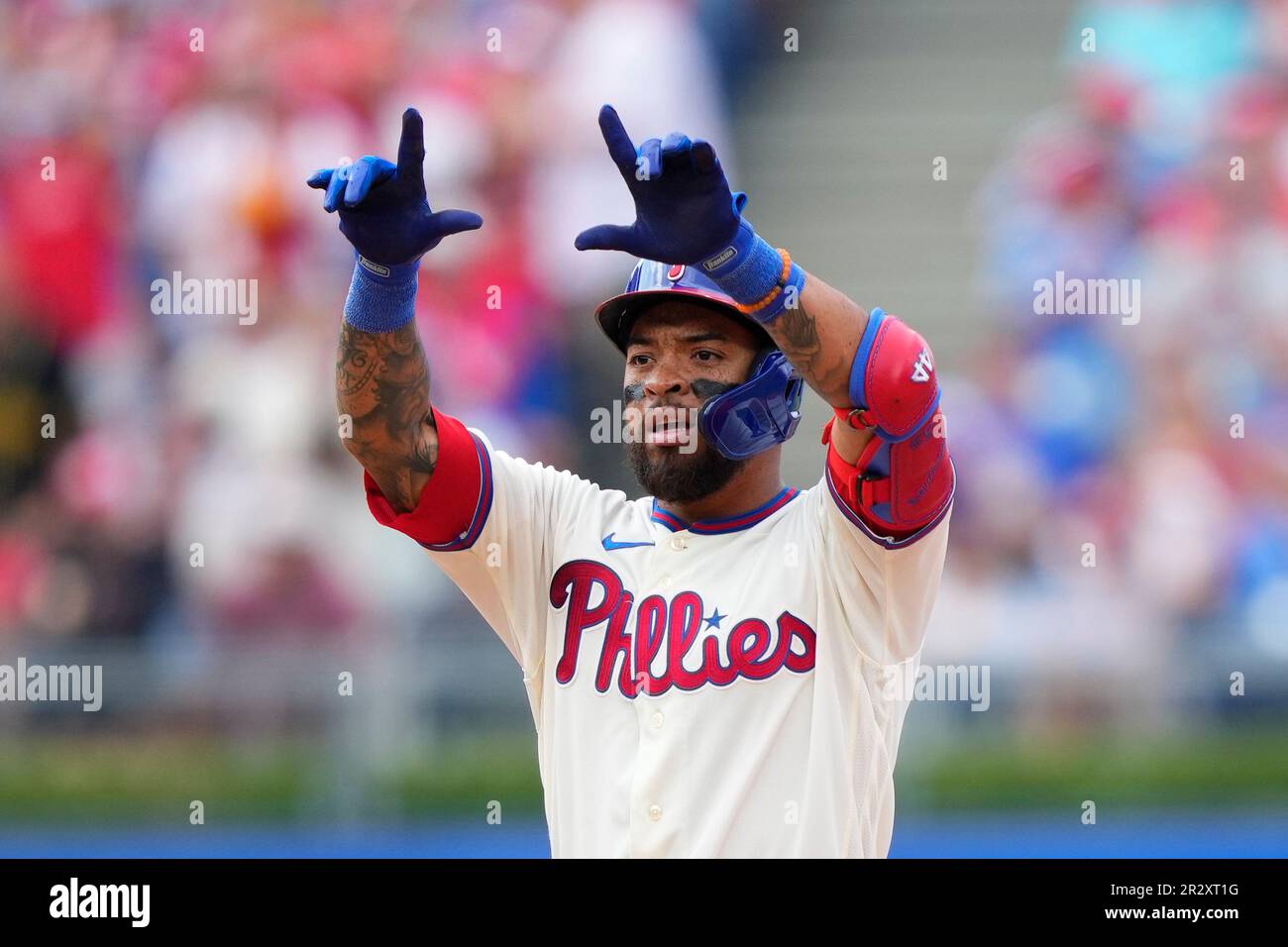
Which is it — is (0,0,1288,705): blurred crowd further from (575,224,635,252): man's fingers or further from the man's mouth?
(575,224,635,252): man's fingers

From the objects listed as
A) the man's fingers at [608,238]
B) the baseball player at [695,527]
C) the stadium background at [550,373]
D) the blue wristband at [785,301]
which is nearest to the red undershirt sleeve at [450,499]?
the baseball player at [695,527]

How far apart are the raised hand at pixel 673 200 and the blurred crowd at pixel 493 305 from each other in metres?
3.98

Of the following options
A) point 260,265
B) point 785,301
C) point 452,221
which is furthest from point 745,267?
point 260,265

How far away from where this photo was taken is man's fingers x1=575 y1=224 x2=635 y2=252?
8.65 ft

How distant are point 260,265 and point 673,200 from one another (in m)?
5.08

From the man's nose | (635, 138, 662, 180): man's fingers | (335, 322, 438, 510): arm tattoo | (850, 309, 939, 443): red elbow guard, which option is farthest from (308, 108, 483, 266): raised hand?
(850, 309, 939, 443): red elbow guard

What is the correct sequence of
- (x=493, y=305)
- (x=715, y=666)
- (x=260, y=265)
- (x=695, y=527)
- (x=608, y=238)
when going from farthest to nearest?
(x=260, y=265), (x=493, y=305), (x=695, y=527), (x=715, y=666), (x=608, y=238)

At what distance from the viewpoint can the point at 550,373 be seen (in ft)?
23.7

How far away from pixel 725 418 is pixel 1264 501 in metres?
4.41

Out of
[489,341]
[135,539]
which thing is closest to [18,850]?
[135,539]

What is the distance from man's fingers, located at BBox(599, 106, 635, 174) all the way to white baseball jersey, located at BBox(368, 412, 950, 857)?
68cm

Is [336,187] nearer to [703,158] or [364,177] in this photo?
[364,177]

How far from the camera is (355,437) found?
3.01m

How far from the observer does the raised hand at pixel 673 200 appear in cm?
255
